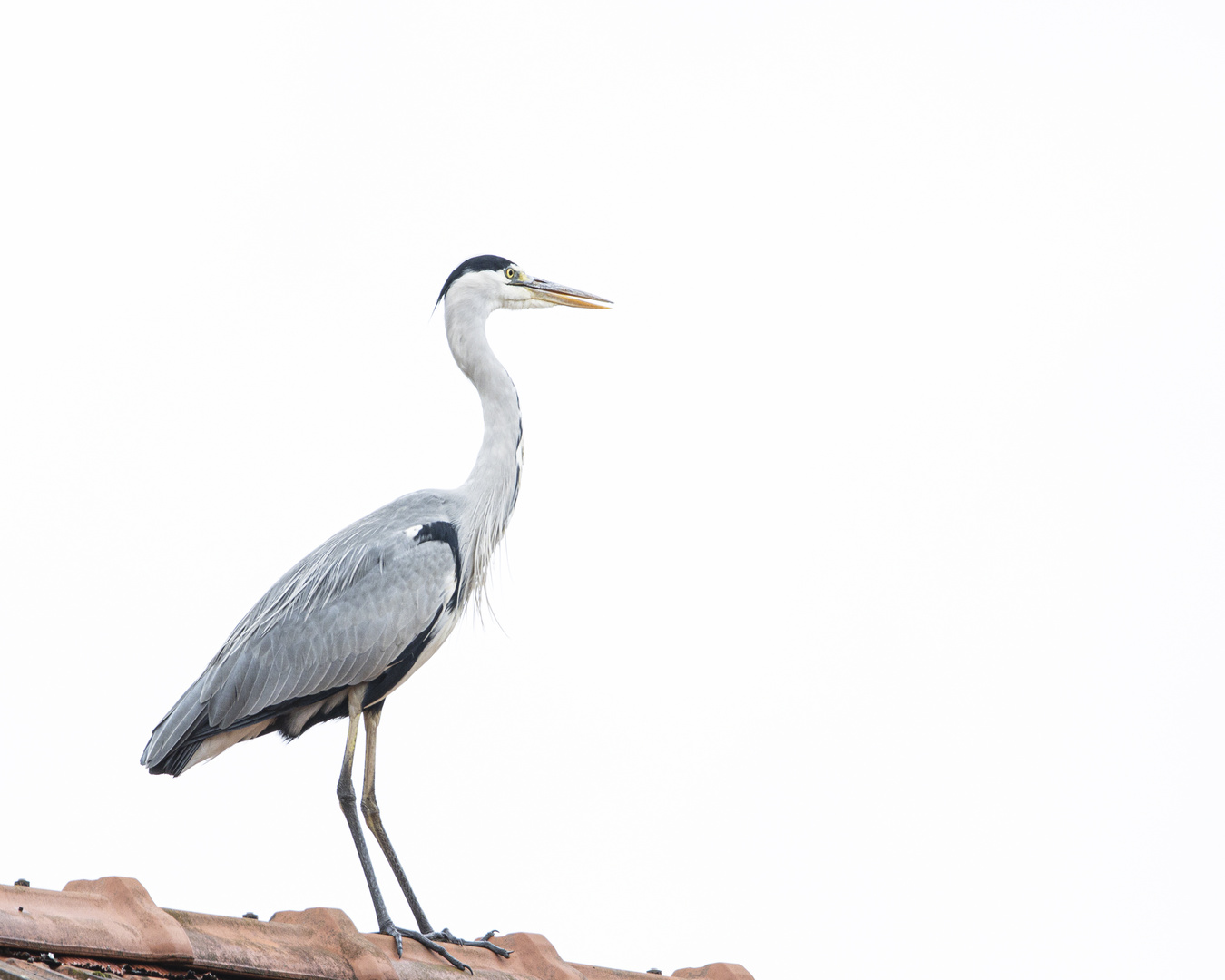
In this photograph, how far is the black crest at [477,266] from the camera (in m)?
7.39

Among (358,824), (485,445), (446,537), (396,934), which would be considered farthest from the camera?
(485,445)

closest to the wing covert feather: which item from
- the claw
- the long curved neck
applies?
the long curved neck

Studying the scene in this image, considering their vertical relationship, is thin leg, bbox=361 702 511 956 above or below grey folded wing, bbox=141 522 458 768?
below

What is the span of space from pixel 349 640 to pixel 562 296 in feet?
7.70

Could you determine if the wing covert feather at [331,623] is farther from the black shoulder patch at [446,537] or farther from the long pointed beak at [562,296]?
the long pointed beak at [562,296]

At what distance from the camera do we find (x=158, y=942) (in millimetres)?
3719

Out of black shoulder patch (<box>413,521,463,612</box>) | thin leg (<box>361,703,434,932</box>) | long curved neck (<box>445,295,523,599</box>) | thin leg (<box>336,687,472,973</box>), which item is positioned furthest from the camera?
long curved neck (<box>445,295,523,599</box>)

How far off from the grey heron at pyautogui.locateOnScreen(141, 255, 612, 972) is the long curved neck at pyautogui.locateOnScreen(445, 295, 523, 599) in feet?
0.06

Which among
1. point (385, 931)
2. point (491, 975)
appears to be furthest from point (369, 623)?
point (491, 975)

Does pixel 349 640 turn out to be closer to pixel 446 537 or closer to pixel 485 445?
pixel 446 537

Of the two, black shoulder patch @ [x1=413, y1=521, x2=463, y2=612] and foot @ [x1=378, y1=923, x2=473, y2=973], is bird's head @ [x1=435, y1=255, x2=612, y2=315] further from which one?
foot @ [x1=378, y1=923, x2=473, y2=973]

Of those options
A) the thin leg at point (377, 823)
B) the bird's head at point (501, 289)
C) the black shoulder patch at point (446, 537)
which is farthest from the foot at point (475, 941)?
the bird's head at point (501, 289)

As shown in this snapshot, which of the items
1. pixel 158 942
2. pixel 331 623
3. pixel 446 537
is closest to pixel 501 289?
pixel 446 537

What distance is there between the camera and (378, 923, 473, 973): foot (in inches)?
194
